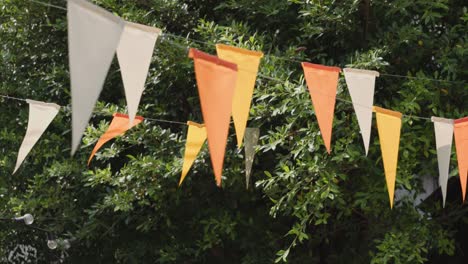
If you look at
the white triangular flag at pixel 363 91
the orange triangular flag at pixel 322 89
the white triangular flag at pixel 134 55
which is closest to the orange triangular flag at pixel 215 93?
the white triangular flag at pixel 134 55

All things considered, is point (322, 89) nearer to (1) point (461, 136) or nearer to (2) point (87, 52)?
(1) point (461, 136)

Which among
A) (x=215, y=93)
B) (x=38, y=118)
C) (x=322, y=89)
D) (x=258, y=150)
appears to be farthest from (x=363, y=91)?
(x=38, y=118)

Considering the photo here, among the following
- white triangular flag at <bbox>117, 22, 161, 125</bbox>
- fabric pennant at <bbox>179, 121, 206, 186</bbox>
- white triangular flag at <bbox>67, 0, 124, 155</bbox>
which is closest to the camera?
white triangular flag at <bbox>67, 0, 124, 155</bbox>

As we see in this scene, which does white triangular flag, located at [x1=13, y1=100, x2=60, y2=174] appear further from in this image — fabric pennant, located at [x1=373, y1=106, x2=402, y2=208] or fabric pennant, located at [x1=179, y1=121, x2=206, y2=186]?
fabric pennant, located at [x1=373, y1=106, x2=402, y2=208]

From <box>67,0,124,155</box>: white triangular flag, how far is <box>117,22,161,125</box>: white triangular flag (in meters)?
0.49

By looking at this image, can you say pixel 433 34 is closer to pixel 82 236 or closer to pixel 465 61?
pixel 465 61

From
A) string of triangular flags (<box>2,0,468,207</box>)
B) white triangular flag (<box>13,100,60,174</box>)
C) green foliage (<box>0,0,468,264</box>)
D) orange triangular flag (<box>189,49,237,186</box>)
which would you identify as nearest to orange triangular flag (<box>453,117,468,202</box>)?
string of triangular flags (<box>2,0,468,207</box>)

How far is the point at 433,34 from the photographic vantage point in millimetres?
7035

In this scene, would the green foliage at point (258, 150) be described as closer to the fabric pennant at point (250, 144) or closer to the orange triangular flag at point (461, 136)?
the fabric pennant at point (250, 144)

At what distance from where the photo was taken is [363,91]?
17.6 ft

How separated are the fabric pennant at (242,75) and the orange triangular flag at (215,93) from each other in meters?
0.56

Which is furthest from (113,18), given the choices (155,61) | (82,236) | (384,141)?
(82,236)

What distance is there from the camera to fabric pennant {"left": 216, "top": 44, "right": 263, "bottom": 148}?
16.5 ft

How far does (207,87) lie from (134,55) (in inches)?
16.9
